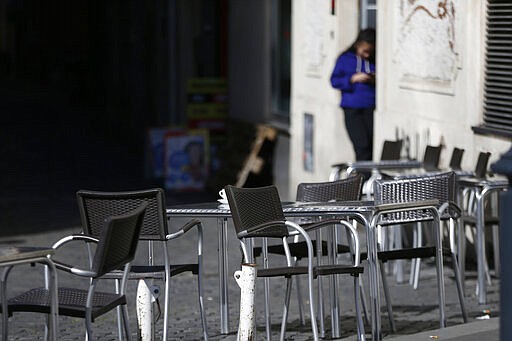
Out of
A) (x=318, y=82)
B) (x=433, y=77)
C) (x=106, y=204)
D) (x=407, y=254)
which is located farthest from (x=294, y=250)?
(x=318, y=82)

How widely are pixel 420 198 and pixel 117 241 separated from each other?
2.27 m

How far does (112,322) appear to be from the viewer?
9.02m

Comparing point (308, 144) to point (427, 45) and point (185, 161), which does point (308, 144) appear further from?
point (427, 45)

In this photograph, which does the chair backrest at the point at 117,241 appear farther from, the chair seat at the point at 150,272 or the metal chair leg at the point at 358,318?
the metal chair leg at the point at 358,318

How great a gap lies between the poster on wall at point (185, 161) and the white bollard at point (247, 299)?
33.8 feet

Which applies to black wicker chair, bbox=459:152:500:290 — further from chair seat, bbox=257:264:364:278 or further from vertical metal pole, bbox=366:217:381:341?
chair seat, bbox=257:264:364:278

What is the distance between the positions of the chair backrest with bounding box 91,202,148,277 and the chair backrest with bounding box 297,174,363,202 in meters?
1.97

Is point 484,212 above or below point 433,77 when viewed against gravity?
below

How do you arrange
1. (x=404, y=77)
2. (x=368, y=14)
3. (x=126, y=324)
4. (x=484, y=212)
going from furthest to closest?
(x=368, y=14), (x=404, y=77), (x=484, y=212), (x=126, y=324)

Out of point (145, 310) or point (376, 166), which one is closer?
point (145, 310)

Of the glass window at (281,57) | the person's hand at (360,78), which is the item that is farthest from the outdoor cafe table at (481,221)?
the glass window at (281,57)

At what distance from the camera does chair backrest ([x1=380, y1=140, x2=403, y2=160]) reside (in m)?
12.0

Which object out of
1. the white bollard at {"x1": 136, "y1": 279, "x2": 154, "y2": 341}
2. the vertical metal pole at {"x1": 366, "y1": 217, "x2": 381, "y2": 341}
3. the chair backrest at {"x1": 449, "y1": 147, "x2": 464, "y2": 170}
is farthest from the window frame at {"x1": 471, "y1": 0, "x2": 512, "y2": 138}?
the white bollard at {"x1": 136, "y1": 279, "x2": 154, "y2": 341}

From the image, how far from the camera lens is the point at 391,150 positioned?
12.0 metres
